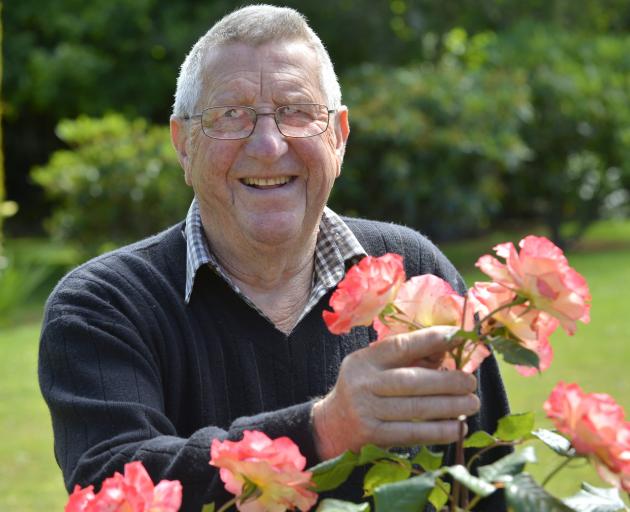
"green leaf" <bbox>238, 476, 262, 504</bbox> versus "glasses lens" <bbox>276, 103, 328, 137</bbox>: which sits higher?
"glasses lens" <bbox>276, 103, 328, 137</bbox>

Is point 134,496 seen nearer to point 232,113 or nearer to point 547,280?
point 547,280

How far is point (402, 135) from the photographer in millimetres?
12633

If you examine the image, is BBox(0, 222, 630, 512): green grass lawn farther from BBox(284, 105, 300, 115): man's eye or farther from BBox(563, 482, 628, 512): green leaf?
BBox(563, 482, 628, 512): green leaf

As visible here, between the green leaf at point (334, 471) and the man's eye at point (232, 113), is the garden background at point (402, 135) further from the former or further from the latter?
the green leaf at point (334, 471)

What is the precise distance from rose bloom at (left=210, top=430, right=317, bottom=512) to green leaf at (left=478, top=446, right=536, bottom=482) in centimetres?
23

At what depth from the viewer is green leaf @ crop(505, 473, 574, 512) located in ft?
4.44

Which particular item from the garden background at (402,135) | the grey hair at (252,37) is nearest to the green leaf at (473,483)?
the grey hair at (252,37)

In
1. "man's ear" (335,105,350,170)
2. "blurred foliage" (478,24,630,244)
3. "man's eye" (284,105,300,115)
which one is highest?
"man's eye" (284,105,300,115)

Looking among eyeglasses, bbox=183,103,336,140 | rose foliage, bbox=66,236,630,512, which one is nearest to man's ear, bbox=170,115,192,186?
eyeglasses, bbox=183,103,336,140

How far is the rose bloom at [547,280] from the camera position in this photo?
1469 mm

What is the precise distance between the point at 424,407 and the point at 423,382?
4 cm

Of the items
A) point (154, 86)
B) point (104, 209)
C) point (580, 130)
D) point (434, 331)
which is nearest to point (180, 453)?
point (434, 331)

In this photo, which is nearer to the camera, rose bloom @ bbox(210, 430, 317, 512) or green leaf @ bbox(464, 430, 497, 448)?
rose bloom @ bbox(210, 430, 317, 512)

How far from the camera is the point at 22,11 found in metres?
16.5
